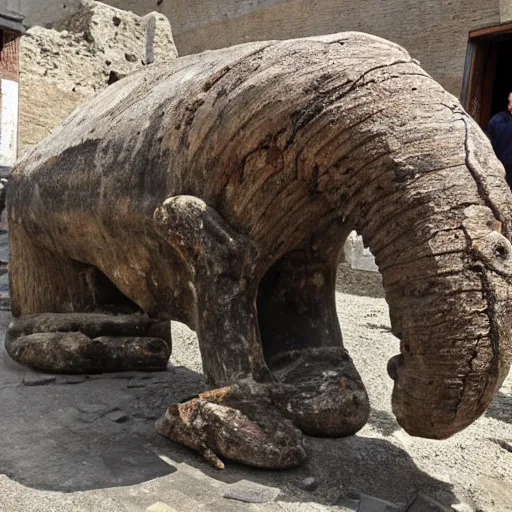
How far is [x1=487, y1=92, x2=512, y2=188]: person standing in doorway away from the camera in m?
5.51

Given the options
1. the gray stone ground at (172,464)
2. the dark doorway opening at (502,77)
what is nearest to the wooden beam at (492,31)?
the dark doorway opening at (502,77)

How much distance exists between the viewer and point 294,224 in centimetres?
230

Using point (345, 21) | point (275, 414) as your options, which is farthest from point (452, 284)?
point (345, 21)

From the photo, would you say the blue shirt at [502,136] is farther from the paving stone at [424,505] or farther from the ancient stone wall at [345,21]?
the ancient stone wall at [345,21]

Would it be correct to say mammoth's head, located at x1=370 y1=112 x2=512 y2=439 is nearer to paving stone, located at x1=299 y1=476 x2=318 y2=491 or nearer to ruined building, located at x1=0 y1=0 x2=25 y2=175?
paving stone, located at x1=299 y1=476 x2=318 y2=491

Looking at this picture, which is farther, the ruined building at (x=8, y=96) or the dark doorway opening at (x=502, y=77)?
the dark doorway opening at (x=502, y=77)

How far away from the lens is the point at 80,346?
3.39 metres

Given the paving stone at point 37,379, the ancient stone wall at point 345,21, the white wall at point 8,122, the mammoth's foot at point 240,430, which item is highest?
the ancient stone wall at point 345,21

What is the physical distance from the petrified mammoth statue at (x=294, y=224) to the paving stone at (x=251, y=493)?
0.29 ft

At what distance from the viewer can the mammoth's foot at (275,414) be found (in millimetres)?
2125

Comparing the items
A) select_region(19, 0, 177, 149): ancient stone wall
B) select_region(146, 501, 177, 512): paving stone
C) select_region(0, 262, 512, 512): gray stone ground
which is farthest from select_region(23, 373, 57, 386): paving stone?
select_region(19, 0, 177, 149): ancient stone wall

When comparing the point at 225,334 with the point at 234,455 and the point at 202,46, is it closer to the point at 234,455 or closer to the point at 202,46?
the point at 234,455

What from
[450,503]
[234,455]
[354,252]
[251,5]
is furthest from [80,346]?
[251,5]

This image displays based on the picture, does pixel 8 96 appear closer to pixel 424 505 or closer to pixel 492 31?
pixel 492 31
